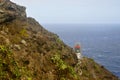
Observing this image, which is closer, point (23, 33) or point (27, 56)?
point (27, 56)

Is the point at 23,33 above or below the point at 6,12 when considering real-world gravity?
below

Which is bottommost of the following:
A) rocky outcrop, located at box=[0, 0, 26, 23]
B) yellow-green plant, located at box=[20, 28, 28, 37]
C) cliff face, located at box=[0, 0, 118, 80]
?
cliff face, located at box=[0, 0, 118, 80]

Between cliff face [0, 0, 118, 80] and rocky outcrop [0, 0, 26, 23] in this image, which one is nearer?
cliff face [0, 0, 118, 80]

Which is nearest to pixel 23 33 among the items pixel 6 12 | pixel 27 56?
pixel 6 12

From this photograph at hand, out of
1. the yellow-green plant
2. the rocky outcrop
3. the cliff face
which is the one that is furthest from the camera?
the yellow-green plant

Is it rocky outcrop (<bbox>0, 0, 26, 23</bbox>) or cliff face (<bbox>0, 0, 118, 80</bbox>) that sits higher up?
rocky outcrop (<bbox>0, 0, 26, 23</bbox>)

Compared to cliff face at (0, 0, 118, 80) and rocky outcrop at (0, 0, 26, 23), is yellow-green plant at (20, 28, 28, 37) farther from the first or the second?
rocky outcrop at (0, 0, 26, 23)

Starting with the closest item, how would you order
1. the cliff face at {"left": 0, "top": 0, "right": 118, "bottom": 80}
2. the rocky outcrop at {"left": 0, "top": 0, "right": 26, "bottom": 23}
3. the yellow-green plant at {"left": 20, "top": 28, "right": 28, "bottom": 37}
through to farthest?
the cliff face at {"left": 0, "top": 0, "right": 118, "bottom": 80}
the rocky outcrop at {"left": 0, "top": 0, "right": 26, "bottom": 23}
the yellow-green plant at {"left": 20, "top": 28, "right": 28, "bottom": 37}

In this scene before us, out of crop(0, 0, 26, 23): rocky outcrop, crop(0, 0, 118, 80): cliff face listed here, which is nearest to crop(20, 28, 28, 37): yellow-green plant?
crop(0, 0, 118, 80): cliff face

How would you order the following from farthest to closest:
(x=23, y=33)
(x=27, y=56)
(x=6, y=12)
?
1. (x=23, y=33)
2. (x=6, y=12)
3. (x=27, y=56)

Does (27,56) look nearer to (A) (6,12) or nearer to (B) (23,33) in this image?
(B) (23,33)

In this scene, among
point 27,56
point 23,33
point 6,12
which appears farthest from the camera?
point 23,33

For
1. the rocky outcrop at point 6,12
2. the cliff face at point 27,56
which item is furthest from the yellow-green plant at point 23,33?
the rocky outcrop at point 6,12

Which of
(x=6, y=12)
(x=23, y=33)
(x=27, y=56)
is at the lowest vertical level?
(x=27, y=56)
